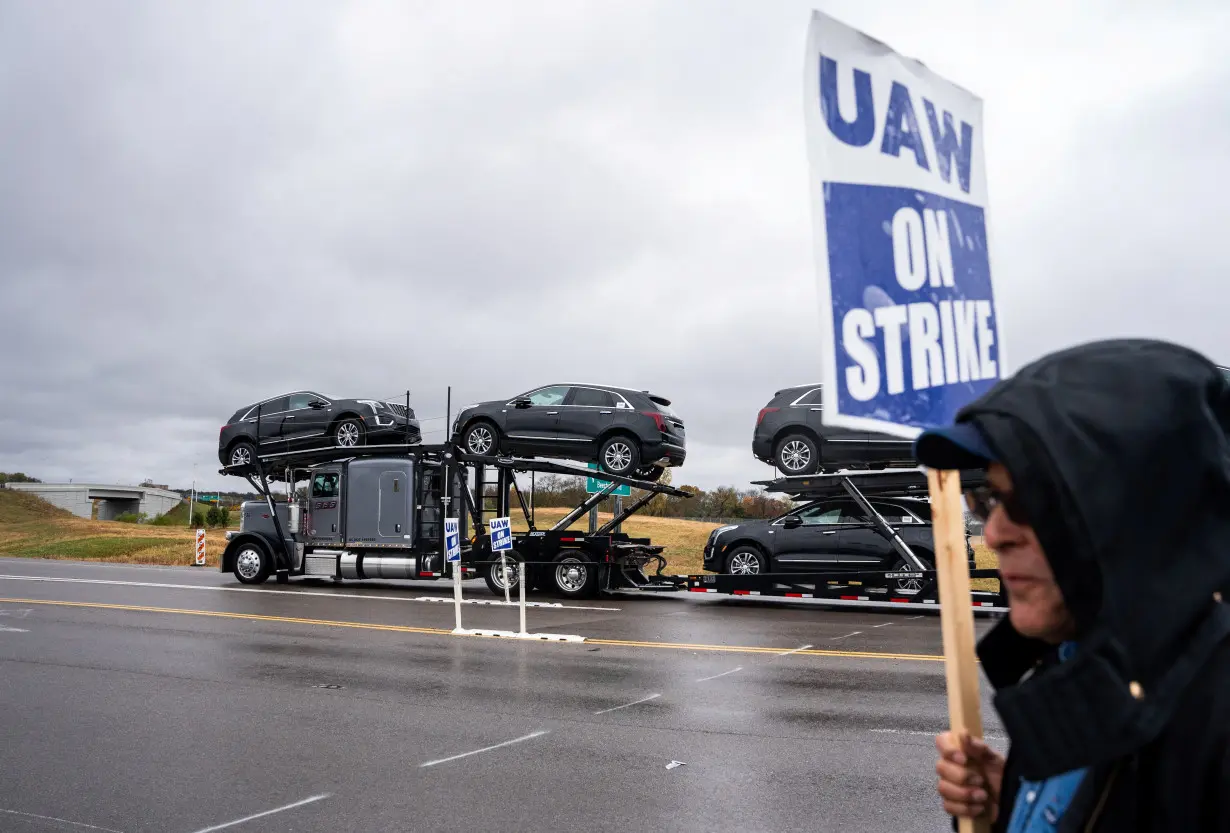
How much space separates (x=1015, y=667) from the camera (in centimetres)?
161

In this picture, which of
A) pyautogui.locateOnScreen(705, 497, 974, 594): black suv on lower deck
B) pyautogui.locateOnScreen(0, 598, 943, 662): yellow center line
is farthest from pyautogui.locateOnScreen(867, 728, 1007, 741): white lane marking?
pyautogui.locateOnScreen(705, 497, 974, 594): black suv on lower deck

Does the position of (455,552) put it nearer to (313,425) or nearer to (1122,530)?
(313,425)

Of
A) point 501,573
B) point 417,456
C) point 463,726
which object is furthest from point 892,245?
point 417,456

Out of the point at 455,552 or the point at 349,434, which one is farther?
the point at 349,434

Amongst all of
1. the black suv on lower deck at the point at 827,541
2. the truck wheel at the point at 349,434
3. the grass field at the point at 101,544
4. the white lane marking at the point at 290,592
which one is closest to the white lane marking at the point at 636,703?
the white lane marking at the point at 290,592

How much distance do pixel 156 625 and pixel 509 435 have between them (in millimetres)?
7078

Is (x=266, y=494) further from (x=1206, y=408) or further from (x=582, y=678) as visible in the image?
(x=1206, y=408)

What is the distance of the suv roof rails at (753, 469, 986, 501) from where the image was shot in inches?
603

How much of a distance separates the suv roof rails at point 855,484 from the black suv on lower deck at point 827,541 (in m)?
0.17

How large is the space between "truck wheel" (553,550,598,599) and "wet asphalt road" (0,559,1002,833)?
332 centimetres

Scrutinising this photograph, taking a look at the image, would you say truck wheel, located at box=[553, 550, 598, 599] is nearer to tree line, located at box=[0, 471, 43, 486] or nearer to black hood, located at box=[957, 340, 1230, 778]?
black hood, located at box=[957, 340, 1230, 778]

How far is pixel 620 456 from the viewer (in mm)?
17984

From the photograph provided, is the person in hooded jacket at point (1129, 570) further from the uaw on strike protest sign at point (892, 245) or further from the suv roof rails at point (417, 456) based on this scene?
the suv roof rails at point (417, 456)

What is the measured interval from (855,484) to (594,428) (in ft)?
15.8
